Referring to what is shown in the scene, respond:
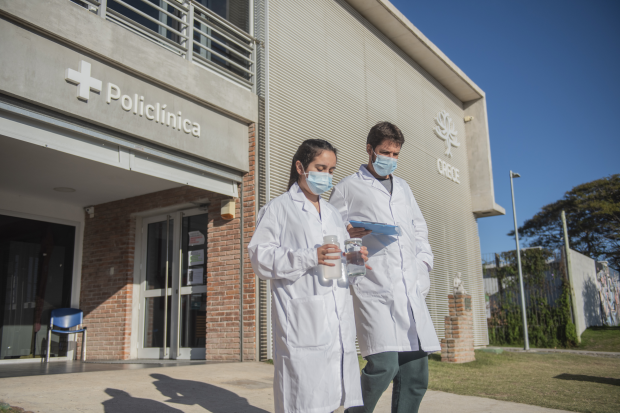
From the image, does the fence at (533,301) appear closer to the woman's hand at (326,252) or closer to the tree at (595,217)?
the woman's hand at (326,252)

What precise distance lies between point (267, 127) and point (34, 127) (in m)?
3.60

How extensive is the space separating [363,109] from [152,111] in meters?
5.48

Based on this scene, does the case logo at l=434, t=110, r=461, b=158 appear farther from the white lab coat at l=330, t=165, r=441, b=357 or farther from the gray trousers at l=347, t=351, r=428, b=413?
the gray trousers at l=347, t=351, r=428, b=413

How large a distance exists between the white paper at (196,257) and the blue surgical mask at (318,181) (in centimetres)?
623

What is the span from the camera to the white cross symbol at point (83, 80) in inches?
234

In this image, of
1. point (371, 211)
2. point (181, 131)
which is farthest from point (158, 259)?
point (371, 211)

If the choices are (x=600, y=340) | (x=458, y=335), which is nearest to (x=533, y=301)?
(x=600, y=340)

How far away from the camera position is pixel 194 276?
857 centimetres

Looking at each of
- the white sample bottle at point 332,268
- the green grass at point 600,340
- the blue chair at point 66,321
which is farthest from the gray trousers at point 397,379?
the green grass at point 600,340

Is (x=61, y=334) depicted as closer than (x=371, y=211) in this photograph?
No

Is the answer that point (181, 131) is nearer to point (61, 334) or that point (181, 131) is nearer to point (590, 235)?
point (61, 334)

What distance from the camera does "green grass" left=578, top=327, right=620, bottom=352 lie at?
43.7 ft

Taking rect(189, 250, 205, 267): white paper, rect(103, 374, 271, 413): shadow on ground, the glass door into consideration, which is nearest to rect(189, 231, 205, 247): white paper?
the glass door

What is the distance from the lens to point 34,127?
5742mm
